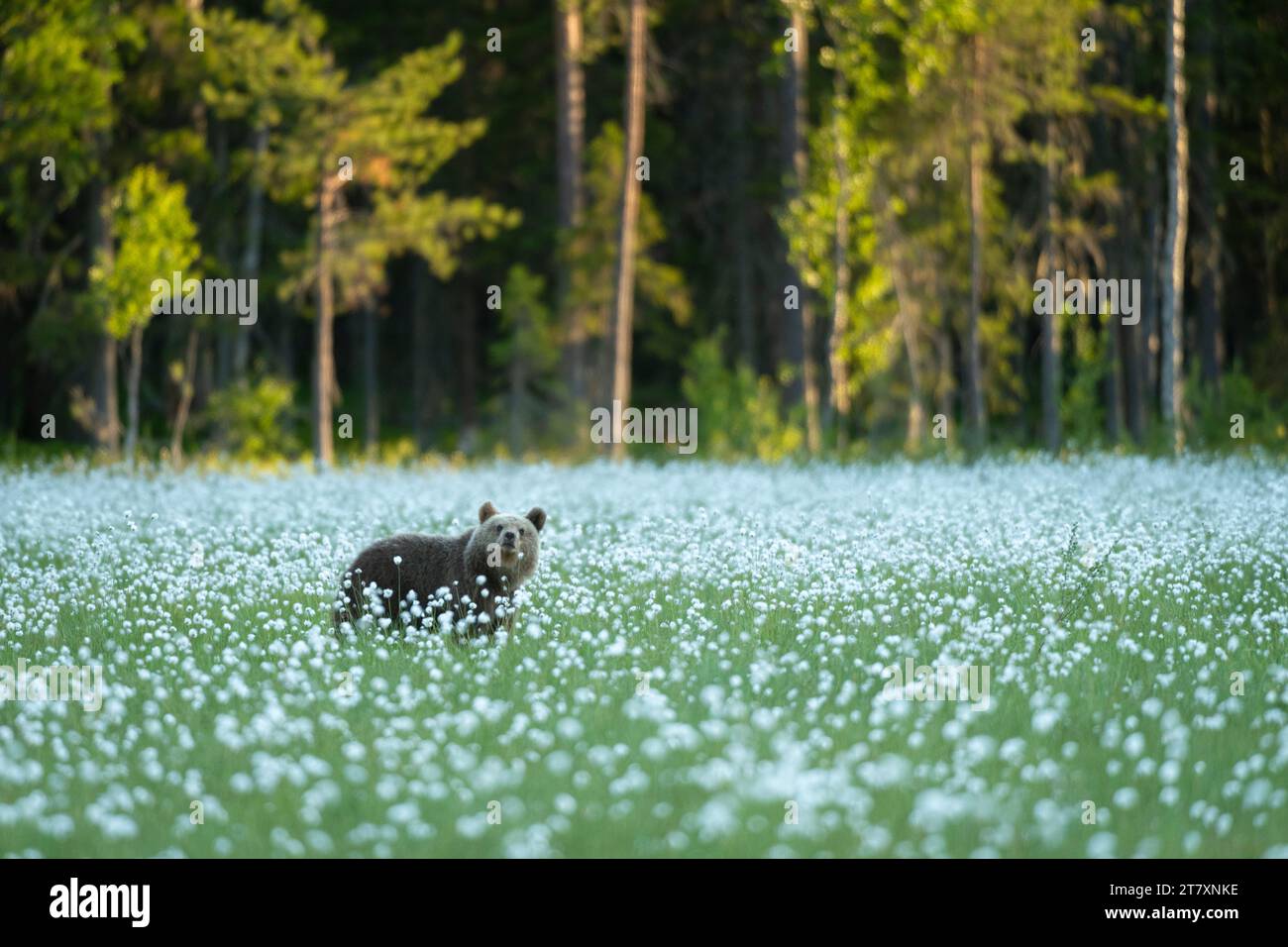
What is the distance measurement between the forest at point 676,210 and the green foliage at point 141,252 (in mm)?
65

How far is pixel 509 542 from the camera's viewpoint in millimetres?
8984

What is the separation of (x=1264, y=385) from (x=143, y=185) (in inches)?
919

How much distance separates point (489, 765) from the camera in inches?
228

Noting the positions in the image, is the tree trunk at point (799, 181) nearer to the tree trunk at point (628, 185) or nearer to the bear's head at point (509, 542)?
the tree trunk at point (628, 185)

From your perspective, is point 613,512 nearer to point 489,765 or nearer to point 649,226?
point 489,765

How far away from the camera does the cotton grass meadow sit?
222 inches

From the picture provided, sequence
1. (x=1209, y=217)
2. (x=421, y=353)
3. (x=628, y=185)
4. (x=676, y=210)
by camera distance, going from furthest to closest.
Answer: (x=421, y=353), (x=676, y=210), (x=1209, y=217), (x=628, y=185)

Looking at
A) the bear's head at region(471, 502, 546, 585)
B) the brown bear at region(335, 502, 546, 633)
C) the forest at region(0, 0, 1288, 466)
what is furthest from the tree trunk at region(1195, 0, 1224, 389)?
the brown bear at region(335, 502, 546, 633)

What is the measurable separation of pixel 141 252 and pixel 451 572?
50.0 feet

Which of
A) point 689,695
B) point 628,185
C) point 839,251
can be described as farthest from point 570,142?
point 689,695

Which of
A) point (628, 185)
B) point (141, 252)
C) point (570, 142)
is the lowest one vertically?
point (141, 252)

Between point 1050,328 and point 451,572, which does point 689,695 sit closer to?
point 451,572

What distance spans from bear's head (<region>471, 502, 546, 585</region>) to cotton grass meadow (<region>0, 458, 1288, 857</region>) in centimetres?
39

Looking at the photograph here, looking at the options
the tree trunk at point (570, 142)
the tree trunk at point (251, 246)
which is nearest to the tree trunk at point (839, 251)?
the tree trunk at point (570, 142)
